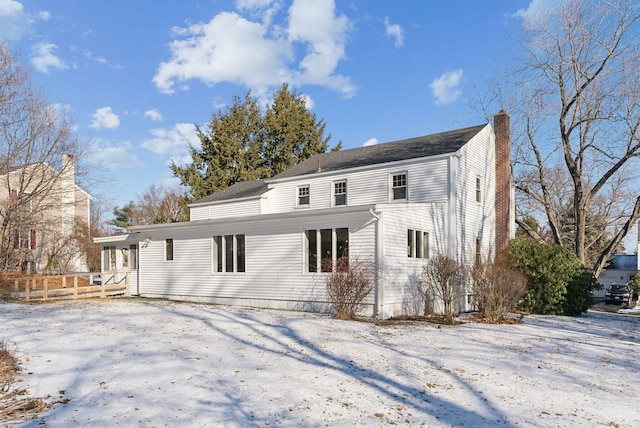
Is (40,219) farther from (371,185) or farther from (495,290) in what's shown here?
(495,290)

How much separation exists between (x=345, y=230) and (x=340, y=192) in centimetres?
602

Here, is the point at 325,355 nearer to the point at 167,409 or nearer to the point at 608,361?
the point at 167,409

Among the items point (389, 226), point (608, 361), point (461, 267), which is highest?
point (389, 226)

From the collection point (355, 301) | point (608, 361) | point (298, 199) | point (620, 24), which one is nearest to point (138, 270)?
point (298, 199)

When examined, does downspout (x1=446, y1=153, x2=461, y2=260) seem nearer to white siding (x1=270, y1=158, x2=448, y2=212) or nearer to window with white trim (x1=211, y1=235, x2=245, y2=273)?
white siding (x1=270, y1=158, x2=448, y2=212)

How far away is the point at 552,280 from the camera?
18.1 m

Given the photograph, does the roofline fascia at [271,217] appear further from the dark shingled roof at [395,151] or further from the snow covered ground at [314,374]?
the dark shingled roof at [395,151]

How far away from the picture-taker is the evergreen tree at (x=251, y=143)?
130 feet

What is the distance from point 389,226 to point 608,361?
6.89 metres

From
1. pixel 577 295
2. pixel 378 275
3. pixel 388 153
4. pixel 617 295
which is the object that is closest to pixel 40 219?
pixel 388 153

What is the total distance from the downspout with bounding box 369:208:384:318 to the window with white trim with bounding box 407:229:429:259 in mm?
1876

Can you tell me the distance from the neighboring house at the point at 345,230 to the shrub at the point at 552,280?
197cm

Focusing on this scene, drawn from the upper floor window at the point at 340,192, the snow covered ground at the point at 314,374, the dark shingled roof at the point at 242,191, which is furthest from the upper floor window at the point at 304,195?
the snow covered ground at the point at 314,374

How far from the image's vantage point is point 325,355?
8672mm
